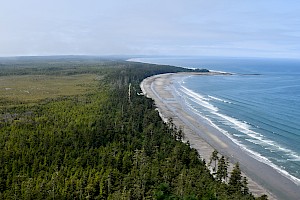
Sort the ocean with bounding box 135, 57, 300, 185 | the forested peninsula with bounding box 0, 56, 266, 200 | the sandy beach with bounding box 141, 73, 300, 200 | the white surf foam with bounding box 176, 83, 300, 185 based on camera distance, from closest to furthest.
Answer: the forested peninsula with bounding box 0, 56, 266, 200 < the sandy beach with bounding box 141, 73, 300, 200 < the white surf foam with bounding box 176, 83, 300, 185 < the ocean with bounding box 135, 57, 300, 185

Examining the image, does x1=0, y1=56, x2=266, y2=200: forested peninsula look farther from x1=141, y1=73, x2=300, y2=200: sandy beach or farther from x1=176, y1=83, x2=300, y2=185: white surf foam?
x1=176, y1=83, x2=300, y2=185: white surf foam

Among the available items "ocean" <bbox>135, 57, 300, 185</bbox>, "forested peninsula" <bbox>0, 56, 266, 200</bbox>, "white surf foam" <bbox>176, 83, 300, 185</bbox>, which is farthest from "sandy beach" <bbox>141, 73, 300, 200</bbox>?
"forested peninsula" <bbox>0, 56, 266, 200</bbox>

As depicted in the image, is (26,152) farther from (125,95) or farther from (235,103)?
(235,103)

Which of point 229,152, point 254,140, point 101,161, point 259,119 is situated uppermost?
point 259,119

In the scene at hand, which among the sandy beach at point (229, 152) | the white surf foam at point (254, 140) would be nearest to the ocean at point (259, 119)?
the white surf foam at point (254, 140)

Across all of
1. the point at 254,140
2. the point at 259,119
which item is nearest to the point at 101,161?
the point at 254,140

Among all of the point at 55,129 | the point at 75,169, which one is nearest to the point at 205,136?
the point at 55,129

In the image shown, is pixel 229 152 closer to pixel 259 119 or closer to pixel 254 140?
pixel 254 140

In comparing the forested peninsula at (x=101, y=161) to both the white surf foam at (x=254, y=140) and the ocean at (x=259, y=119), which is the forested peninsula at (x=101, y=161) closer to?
the white surf foam at (x=254, y=140)
